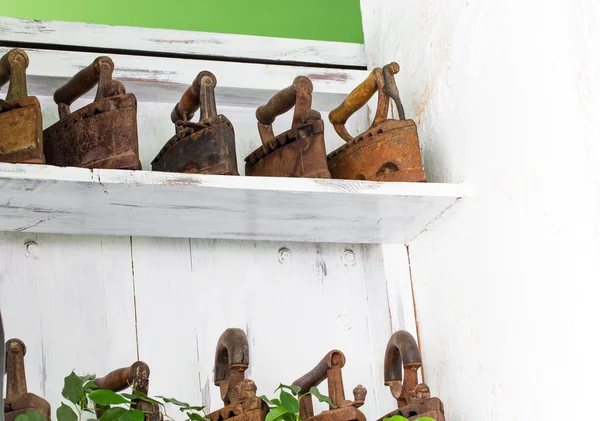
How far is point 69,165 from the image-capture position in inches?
52.3

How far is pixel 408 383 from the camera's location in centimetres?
134

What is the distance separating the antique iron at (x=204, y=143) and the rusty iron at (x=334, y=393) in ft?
1.01

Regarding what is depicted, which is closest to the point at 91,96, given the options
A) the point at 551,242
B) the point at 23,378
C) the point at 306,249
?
the point at 306,249

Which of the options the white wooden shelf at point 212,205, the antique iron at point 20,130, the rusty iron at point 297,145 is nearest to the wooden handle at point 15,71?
the antique iron at point 20,130

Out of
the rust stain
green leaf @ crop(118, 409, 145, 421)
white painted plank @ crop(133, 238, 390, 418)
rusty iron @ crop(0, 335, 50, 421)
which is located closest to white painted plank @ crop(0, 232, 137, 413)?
white painted plank @ crop(133, 238, 390, 418)

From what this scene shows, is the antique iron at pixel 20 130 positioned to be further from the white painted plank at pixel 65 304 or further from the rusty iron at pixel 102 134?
the white painted plank at pixel 65 304

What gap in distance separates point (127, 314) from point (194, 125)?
351 millimetres

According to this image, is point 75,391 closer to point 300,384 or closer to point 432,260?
point 300,384

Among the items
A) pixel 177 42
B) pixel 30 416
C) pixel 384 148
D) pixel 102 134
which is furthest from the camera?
pixel 177 42

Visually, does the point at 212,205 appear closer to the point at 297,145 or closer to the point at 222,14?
the point at 297,145

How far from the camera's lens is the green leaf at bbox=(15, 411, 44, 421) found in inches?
43.1

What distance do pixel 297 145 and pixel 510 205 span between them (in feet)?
1.10

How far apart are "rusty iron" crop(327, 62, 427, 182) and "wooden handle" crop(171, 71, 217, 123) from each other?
24 centimetres

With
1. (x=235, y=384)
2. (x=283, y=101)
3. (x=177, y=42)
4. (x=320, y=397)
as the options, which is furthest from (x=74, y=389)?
(x=177, y=42)
